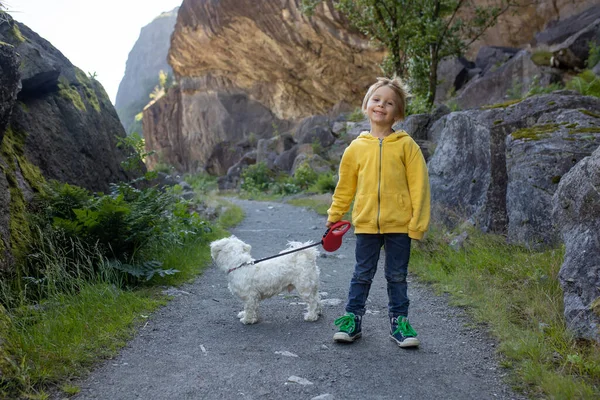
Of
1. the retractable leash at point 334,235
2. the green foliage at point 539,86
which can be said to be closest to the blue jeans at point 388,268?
the retractable leash at point 334,235

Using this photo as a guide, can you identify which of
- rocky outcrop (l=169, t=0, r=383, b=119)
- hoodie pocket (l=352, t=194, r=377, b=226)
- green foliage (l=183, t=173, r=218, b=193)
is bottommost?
green foliage (l=183, t=173, r=218, b=193)

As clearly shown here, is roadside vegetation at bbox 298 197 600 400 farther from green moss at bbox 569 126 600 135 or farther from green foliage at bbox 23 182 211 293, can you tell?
green foliage at bbox 23 182 211 293

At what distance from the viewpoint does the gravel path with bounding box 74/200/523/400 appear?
3.03m

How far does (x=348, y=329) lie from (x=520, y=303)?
4.97ft

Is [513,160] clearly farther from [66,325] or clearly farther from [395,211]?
[66,325]

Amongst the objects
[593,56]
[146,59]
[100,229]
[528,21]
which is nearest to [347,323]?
[100,229]

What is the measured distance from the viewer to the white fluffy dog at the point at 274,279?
4352mm

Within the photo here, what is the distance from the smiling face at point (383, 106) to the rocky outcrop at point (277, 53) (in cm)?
2574

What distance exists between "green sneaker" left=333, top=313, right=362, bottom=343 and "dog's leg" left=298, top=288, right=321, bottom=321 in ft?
1.75

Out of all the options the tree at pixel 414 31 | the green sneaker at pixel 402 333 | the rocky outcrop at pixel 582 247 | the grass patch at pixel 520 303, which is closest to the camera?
the grass patch at pixel 520 303

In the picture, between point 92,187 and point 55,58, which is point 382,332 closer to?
point 92,187

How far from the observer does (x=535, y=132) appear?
5.52m

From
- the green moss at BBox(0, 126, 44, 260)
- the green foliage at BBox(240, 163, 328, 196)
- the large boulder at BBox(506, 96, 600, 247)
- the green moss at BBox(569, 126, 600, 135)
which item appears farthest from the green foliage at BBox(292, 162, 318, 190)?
the green moss at BBox(569, 126, 600, 135)

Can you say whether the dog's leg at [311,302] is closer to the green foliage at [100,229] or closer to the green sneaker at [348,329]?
the green sneaker at [348,329]
